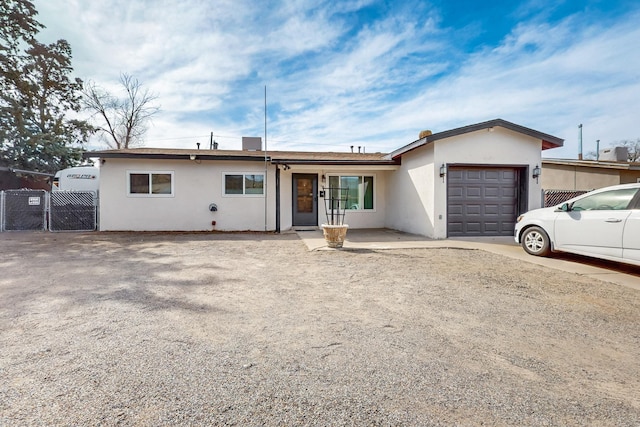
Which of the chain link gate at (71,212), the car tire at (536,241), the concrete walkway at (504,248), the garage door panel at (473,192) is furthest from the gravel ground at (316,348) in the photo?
the chain link gate at (71,212)

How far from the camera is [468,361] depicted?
93.1 inches

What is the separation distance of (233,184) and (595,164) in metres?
15.3

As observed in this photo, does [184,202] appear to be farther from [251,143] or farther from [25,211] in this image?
[25,211]

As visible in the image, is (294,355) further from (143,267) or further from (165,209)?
(165,209)

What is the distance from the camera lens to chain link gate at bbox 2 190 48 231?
1102cm

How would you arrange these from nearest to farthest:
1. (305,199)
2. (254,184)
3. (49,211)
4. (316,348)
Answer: (316,348)
(49,211)
(254,184)
(305,199)

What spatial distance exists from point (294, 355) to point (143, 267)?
4294 mm

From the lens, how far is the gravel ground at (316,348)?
1.76 metres

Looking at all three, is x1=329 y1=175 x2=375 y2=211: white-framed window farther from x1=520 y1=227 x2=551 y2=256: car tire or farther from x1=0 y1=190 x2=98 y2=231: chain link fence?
x1=0 y1=190 x2=98 y2=231: chain link fence

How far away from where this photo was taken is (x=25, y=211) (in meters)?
11.2

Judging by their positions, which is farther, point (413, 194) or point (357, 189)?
point (357, 189)

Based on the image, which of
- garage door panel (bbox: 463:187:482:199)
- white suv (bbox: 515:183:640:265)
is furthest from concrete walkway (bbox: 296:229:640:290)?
garage door panel (bbox: 463:187:482:199)

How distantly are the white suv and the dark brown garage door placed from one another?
258 centimetres

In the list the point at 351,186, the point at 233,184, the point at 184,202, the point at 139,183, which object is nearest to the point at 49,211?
the point at 139,183
